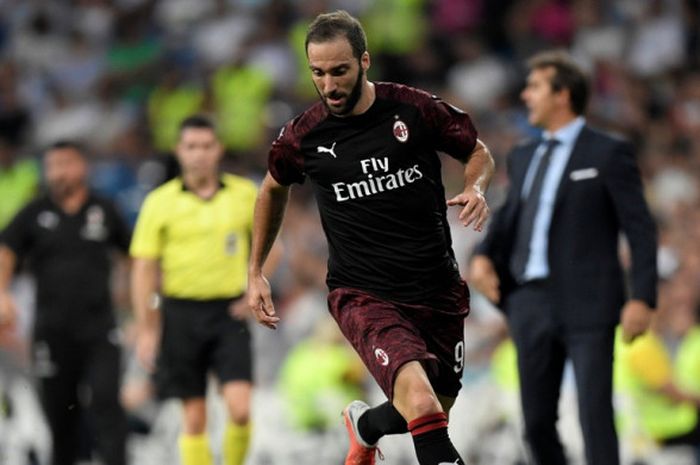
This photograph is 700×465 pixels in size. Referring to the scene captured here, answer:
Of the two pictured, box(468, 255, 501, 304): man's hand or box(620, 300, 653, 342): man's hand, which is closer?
box(620, 300, 653, 342): man's hand

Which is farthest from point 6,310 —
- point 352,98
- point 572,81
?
point 352,98

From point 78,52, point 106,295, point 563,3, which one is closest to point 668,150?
point 563,3

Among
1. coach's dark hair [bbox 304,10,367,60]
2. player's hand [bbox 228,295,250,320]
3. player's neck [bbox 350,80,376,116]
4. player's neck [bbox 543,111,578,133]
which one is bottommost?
player's hand [bbox 228,295,250,320]

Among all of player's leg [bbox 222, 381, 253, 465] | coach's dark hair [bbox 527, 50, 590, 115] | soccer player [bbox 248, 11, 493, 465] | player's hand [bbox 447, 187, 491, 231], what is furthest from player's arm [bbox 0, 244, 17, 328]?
player's hand [bbox 447, 187, 491, 231]

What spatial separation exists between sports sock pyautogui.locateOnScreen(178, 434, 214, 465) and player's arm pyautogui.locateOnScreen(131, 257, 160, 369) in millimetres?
650

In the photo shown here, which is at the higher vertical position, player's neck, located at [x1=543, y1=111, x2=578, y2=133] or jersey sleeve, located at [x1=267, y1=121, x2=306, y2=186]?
player's neck, located at [x1=543, y1=111, x2=578, y2=133]

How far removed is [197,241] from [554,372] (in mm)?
2757

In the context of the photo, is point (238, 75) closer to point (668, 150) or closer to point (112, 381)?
point (668, 150)

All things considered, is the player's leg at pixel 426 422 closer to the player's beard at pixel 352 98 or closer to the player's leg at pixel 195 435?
the player's beard at pixel 352 98

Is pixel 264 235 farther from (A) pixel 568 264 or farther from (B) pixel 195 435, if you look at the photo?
(B) pixel 195 435

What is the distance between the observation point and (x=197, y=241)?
10.5 meters

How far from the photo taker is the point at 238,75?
58.9ft

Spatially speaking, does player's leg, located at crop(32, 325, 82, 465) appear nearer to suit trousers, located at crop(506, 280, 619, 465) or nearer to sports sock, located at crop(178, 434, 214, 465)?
sports sock, located at crop(178, 434, 214, 465)

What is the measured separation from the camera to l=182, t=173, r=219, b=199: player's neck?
1062cm
